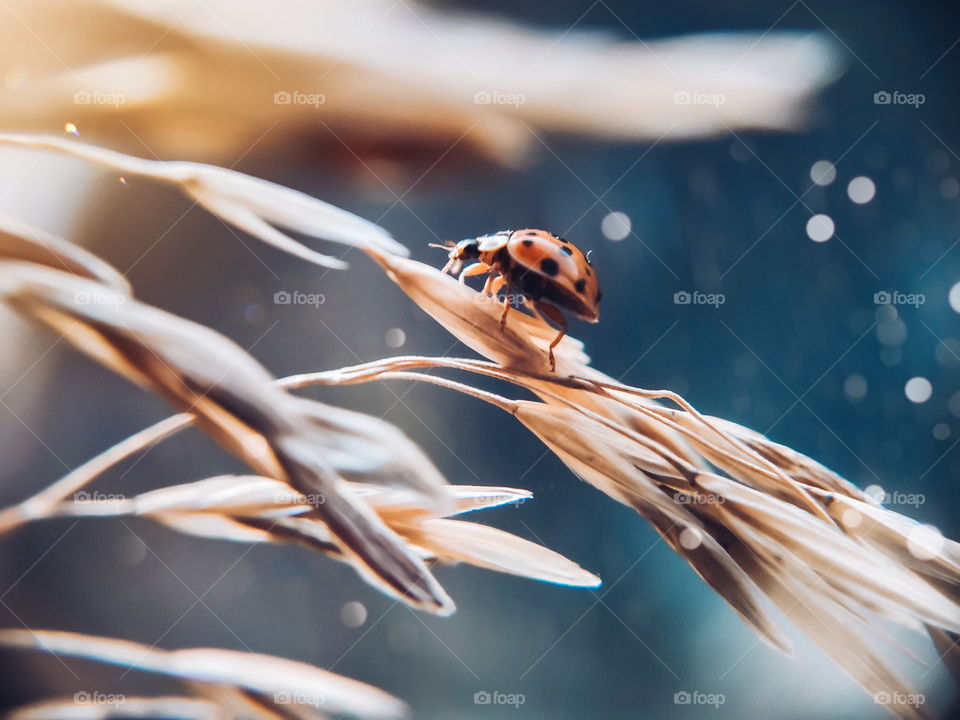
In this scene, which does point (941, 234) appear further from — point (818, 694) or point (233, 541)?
point (233, 541)

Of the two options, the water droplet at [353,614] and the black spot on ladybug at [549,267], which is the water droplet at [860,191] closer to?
the black spot on ladybug at [549,267]

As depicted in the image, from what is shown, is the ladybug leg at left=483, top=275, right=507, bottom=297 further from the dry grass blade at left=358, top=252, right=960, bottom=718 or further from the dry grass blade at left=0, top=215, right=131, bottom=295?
the dry grass blade at left=0, top=215, right=131, bottom=295

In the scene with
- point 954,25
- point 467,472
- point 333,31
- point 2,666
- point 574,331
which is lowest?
point 2,666

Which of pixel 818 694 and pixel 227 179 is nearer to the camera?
pixel 227 179

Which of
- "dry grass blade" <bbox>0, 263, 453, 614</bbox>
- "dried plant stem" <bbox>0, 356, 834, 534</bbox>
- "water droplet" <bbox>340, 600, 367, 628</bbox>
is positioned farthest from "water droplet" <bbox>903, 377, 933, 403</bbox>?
"water droplet" <bbox>340, 600, 367, 628</bbox>

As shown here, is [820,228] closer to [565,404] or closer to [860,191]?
[860,191]

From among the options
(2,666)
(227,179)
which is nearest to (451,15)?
(227,179)

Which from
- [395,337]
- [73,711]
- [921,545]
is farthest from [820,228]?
[73,711]
